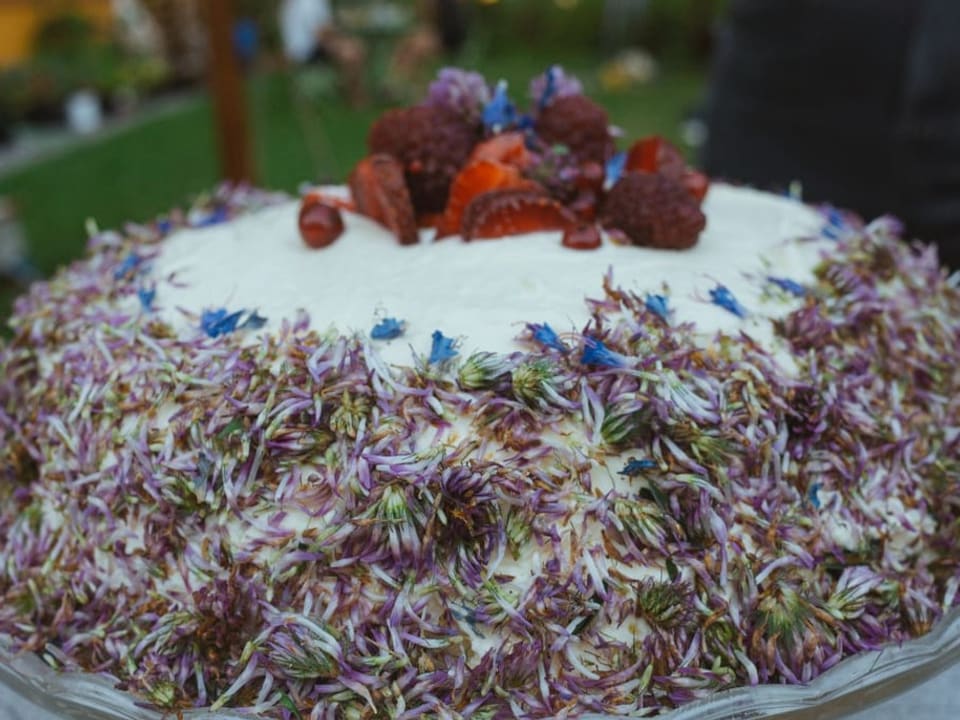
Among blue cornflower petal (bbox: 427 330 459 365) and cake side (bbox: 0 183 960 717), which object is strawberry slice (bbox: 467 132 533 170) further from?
blue cornflower petal (bbox: 427 330 459 365)

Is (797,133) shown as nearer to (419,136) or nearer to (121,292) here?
(419,136)

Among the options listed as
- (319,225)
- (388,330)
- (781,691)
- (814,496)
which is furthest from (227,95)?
(781,691)

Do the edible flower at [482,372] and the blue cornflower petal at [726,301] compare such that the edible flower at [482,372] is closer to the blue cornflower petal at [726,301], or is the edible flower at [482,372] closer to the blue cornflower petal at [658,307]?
the blue cornflower petal at [658,307]

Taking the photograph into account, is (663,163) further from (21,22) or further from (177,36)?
(177,36)

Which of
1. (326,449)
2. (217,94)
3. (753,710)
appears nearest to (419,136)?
(326,449)

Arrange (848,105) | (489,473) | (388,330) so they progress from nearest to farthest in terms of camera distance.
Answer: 1. (489,473)
2. (388,330)
3. (848,105)

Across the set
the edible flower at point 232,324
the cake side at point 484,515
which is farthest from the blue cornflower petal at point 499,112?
the edible flower at point 232,324
